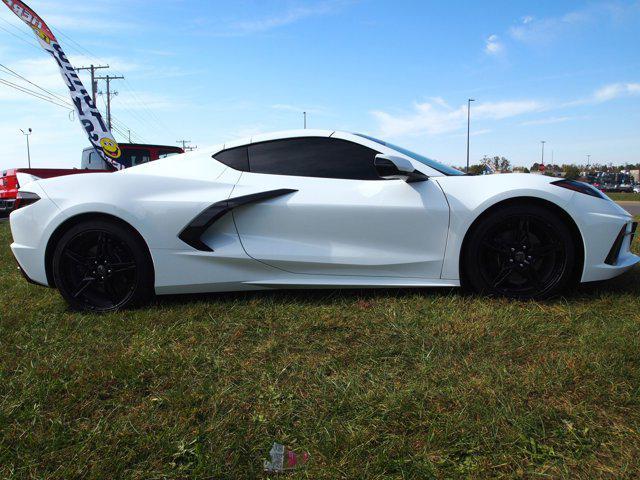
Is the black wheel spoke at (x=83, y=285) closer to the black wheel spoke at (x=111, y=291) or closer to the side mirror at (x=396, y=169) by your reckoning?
the black wheel spoke at (x=111, y=291)

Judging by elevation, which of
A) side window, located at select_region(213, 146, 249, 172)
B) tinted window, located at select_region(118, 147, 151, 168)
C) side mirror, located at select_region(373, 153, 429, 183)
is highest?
tinted window, located at select_region(118, 147, 151, 168)

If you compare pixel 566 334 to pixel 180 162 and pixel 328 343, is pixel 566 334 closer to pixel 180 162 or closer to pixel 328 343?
pixel 328 343

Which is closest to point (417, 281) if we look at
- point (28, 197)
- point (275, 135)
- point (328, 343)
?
point (328, 343)

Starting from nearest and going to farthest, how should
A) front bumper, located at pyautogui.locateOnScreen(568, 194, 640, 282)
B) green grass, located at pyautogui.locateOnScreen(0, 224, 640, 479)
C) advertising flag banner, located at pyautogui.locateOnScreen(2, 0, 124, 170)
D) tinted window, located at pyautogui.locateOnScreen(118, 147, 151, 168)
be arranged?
1. green grass, located at pyautogui.locateOnScreen(0, 224, 640, 479)
2. front bumper, located at pyautogui.locateOnScreen(568, 194, 640, 282)
3. tinted window, located at pyautogui.locateOnScreen(118, 147, 151, 168)
4. advertising flag banner, located at pyautogui.locateOnScreen(2, 0, 124, 170)

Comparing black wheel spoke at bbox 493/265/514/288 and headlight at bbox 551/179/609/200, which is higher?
headlight at bbox 551/179/609/200

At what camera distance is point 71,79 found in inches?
527

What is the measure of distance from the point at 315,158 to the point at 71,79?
1304cm

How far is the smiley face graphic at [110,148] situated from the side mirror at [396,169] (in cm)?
1000

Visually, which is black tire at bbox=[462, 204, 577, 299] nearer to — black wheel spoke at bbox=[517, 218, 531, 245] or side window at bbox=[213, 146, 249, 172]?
black wheel spoke at bbox=[517, 218, 531, 245]

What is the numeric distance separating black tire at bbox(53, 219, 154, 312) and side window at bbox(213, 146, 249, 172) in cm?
80

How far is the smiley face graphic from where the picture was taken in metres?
11.4

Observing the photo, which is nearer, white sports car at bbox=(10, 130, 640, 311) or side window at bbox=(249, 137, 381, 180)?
white sports car at bbox=(10, 130, 640, 311)

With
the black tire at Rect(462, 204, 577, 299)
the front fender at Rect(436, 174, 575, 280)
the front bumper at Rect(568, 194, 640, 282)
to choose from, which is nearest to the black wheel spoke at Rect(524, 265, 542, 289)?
the black tire at Rect(462, 204, 577, 299)

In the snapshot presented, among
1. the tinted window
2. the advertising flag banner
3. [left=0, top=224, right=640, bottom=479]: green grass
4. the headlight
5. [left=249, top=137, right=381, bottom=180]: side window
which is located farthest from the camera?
the advertising flag banner
